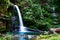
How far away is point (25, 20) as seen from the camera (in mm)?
15633

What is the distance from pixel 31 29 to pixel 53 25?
2.33 meters

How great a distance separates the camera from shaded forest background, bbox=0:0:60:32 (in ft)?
45.1

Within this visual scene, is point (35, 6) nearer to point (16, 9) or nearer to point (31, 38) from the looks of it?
point (16, 9)

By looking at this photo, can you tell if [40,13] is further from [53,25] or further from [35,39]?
[35,39]

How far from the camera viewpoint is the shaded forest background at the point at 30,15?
13742 millimetres

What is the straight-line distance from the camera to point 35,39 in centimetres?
1140

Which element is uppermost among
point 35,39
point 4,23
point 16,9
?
point 16,9

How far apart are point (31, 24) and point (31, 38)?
3.87 meters

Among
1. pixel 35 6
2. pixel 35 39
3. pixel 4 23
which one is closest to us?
pixel 35 39

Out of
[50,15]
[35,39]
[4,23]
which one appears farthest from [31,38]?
[50,15]

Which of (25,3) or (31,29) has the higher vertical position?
(25,3)

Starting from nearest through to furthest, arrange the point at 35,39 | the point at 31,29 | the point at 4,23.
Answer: the point at 35,39
the point at 4,23
the point at 31,29

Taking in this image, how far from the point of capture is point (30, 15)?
15664 millimetres

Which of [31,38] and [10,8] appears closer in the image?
[31,38]
